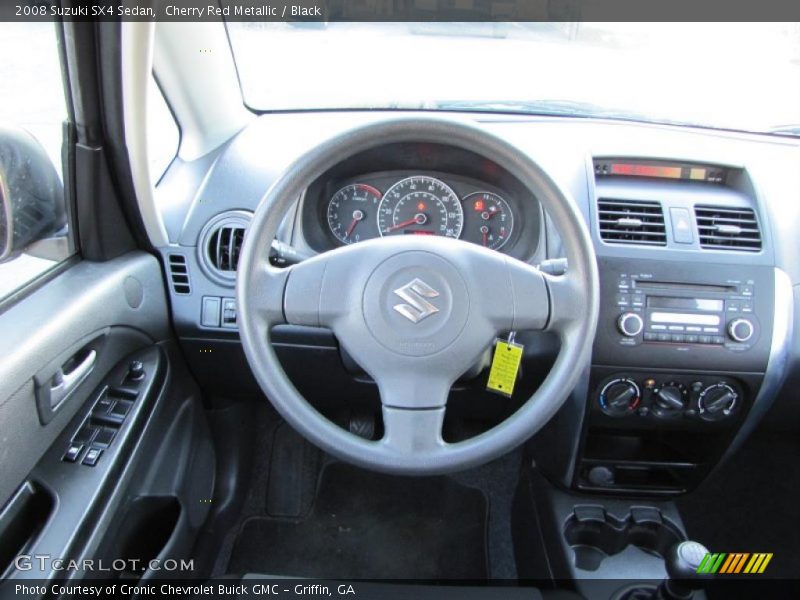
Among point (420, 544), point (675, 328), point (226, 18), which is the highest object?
point (226, 18)

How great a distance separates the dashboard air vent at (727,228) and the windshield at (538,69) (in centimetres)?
39

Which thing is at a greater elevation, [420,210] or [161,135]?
[161,135]

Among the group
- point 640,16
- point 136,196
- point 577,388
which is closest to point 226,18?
point 136,196

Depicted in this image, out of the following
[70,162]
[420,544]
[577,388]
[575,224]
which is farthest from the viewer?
[420,544]

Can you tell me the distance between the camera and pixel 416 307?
1244mm

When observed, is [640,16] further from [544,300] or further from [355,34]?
[544,300]

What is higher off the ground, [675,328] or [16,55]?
[16,55]

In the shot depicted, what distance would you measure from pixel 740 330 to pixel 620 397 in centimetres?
33

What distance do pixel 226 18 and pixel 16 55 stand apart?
2.06 feet

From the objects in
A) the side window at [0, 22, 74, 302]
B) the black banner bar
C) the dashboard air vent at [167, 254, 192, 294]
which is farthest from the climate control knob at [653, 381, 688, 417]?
the side window at [0, 22, 74, 302]

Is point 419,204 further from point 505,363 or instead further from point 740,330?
point 740,330

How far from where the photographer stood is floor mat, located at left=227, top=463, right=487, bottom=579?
83.4 inches

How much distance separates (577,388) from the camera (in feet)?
5.51

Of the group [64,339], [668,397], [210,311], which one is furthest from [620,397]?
[64,339]
